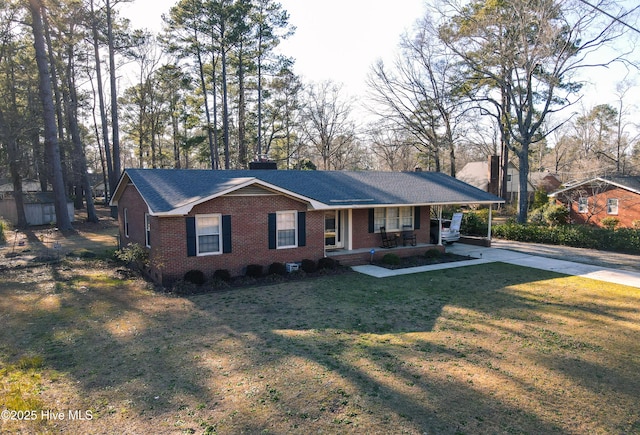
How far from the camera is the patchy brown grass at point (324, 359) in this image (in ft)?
15.9

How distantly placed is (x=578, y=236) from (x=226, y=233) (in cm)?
1834

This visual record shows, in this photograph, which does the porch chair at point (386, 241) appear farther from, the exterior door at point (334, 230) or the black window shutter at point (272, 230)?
the black window shutter at point (272, 230)

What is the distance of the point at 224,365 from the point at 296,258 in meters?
8.29

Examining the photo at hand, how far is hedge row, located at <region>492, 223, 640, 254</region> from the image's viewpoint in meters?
19.2

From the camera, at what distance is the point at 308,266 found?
14.2 meters

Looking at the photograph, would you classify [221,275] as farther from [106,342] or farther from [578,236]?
[578,236]

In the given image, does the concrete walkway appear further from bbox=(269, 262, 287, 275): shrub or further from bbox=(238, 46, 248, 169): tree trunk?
bbox=(238, 46, 248, 169): tree trunk

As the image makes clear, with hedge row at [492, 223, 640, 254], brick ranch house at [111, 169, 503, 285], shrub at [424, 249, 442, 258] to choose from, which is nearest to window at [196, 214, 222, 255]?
brick ranch house at [111, 169, 503, 285]

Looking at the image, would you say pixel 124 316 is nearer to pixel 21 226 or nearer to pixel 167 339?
pixel 167 339

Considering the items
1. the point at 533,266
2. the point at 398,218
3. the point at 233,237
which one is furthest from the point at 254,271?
the point at 533,266

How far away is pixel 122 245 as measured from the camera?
58.3ft

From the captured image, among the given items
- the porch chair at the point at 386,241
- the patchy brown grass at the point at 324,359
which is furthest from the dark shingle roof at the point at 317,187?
the patchy brown grass at the point at 324,359

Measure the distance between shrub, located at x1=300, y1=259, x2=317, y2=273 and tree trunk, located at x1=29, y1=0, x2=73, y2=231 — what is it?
1735 centimetres

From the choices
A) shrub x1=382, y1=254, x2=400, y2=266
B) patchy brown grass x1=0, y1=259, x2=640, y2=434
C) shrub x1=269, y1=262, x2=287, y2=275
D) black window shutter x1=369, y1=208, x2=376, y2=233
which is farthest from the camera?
black window shutter x1=369, y1=208, x2=376, y2=233
